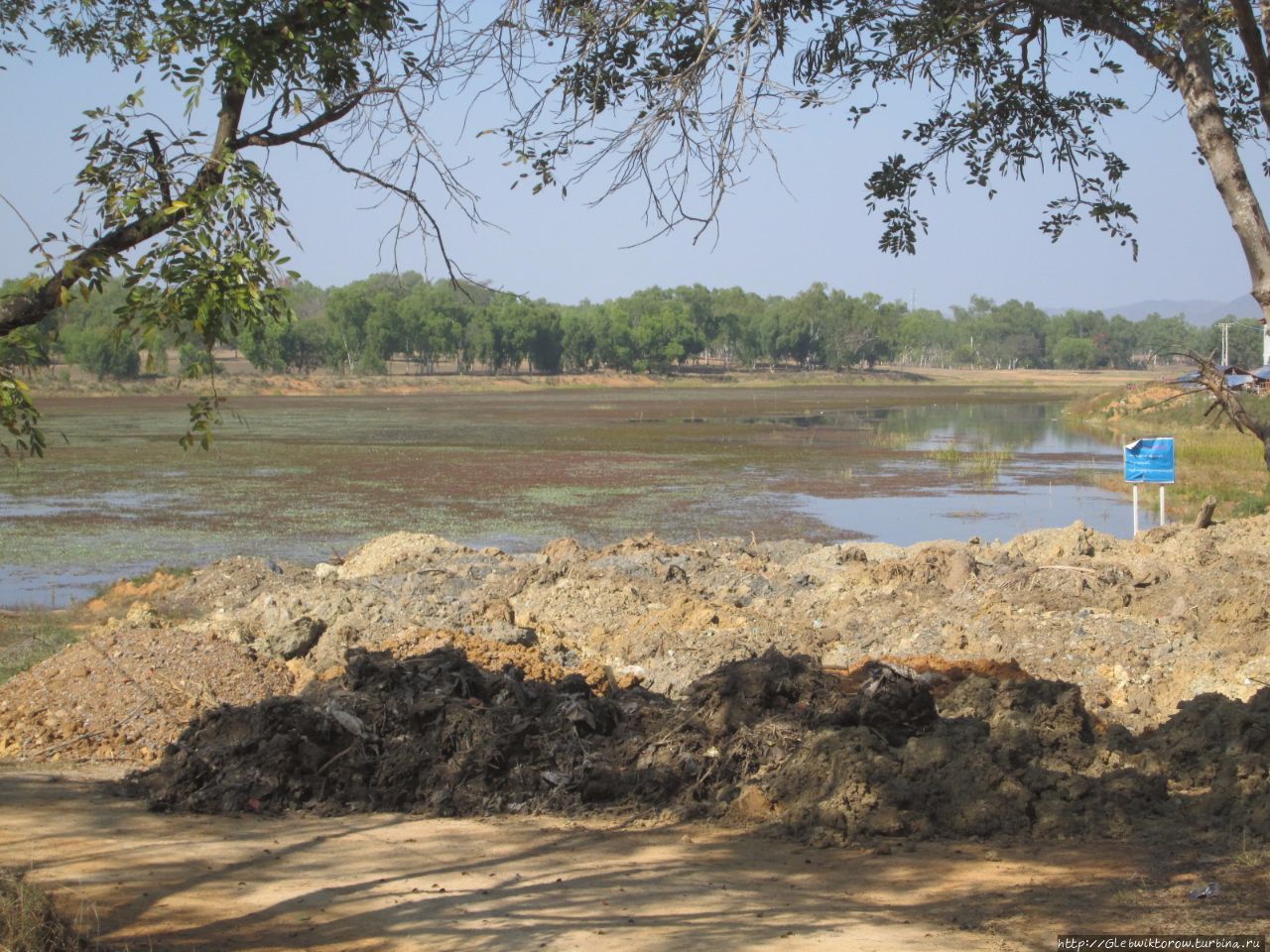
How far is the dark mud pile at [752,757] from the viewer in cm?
665

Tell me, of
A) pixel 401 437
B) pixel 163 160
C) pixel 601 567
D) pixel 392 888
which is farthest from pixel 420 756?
pixel 401 437

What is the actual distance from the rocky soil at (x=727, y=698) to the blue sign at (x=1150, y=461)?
144 inches

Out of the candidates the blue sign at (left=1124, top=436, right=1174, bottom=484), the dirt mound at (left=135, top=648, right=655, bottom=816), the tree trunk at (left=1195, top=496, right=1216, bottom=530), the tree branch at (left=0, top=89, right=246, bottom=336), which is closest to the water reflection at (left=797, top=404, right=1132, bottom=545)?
the blue sign at (left=1124, top=436, right=1174, bottom=484)

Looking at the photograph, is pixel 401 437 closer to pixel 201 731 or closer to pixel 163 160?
pixel 201 731

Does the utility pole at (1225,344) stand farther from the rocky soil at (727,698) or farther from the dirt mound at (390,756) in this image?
the dirt mound at (390,756)

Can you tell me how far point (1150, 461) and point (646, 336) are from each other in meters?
99.6

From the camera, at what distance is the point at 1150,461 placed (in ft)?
56.7

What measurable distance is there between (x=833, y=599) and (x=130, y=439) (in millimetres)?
33328

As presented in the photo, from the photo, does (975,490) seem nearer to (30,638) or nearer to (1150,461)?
(1150,461)

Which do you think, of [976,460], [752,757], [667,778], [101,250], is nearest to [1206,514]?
[752,757]

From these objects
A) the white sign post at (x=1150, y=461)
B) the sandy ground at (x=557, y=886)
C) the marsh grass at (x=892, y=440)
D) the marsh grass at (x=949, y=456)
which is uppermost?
the white sign post at (x=1150, y=461)

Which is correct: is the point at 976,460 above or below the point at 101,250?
below

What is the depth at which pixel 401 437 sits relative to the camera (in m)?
42.4

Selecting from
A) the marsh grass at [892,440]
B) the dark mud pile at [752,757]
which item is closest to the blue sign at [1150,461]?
the dark mud pile at [752,757]
